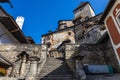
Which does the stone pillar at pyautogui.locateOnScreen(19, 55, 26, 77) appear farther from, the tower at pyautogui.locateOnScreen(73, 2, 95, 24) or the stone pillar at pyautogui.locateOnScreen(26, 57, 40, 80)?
the tower at pyautogui.locateOnScreen(73, 2, 95, 24)

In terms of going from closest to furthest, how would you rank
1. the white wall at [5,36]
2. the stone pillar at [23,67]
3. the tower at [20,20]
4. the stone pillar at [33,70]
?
the stone pillar at [33,70] → the stone pillar at [23,67] → the white wall at [5,36] → the tower at [20,20]

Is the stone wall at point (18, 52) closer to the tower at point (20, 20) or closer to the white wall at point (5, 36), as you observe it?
the white wall at point (5, 36)

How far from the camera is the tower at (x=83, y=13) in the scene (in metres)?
35.1

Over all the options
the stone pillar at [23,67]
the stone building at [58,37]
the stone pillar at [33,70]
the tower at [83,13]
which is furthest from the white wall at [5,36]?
the tower at [83,13]

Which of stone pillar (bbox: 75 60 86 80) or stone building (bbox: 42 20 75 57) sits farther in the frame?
stone building (bbox: 42 20 75 57)

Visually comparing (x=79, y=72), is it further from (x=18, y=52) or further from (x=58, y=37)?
(x=58, y=37)

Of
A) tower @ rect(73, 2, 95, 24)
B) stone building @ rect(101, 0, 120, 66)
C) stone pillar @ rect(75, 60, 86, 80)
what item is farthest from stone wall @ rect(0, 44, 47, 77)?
tower @ rect(73, 2, 95, 24)

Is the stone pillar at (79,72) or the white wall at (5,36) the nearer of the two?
the stone pillar at (79,72)

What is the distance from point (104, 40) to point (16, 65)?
9276mm

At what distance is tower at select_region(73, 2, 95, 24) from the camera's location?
1383 inches

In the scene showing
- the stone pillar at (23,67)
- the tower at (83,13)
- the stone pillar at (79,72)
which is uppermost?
the tower at (83,13)

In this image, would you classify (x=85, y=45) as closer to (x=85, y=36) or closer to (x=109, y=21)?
(x=109, y=21)

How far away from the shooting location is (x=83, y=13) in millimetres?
36344

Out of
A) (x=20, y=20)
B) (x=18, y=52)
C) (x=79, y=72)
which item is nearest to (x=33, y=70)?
(x=79, y=72)
